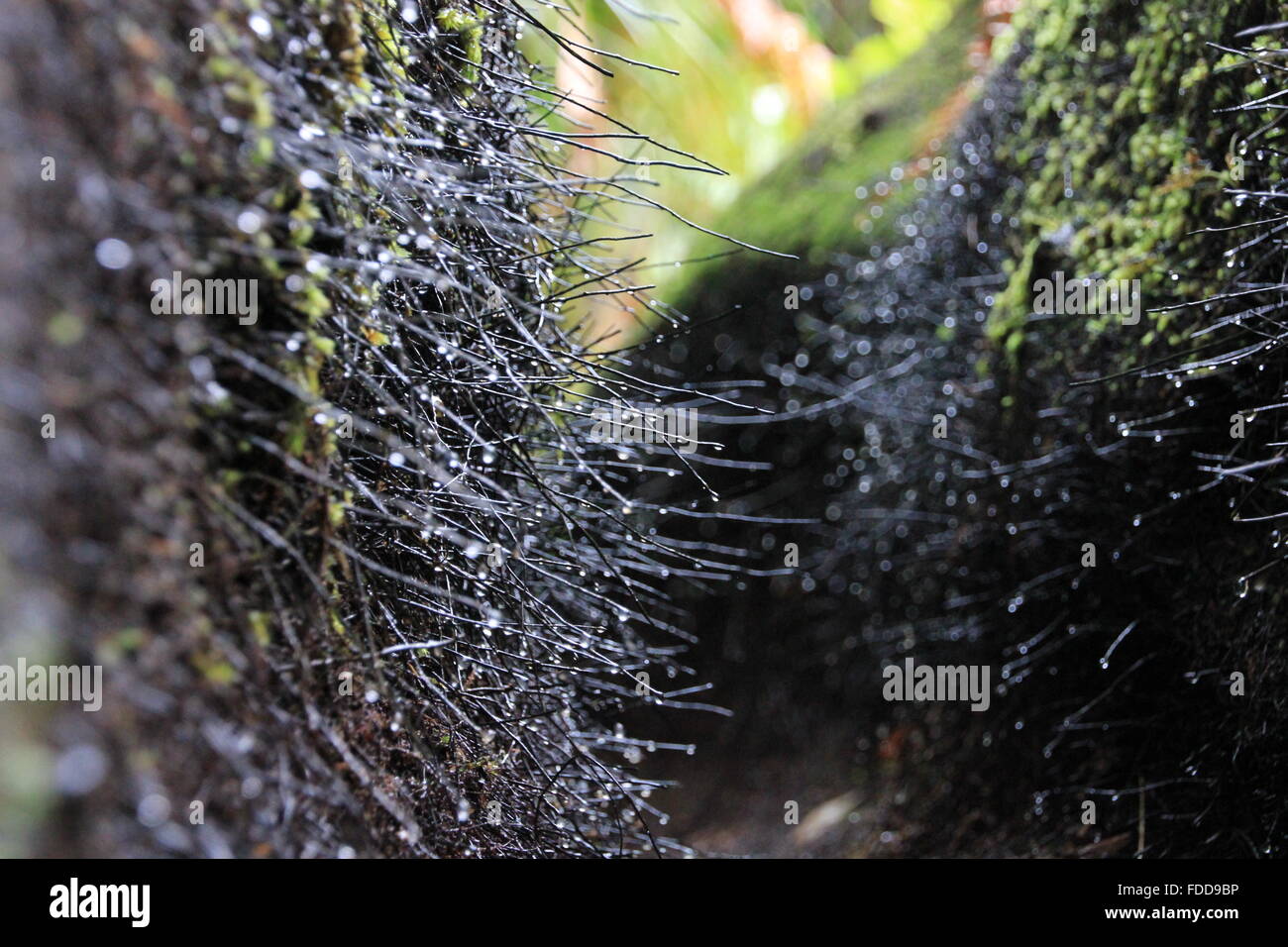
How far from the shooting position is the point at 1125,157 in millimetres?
2418

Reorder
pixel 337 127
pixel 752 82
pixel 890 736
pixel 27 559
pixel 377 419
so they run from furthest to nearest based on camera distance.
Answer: pixel 752 82 → pixel 890 736 → pixel 377 419 → pixel 337 127 → pixel 27 559

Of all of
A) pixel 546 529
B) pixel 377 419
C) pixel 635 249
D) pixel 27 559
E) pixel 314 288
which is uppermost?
pixel 635 249

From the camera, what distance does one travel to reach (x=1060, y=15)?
2.73 metres

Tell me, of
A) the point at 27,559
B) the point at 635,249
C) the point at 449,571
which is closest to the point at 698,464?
the point at 449,571

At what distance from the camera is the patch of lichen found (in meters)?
2.10

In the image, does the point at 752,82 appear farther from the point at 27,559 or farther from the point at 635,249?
the point at 27,559

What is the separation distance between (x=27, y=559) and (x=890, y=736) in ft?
8.70

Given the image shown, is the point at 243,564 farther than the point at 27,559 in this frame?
Yes

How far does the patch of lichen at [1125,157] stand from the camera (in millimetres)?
2096

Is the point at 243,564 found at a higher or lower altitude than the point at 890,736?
higher

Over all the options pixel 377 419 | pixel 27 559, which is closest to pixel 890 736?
pixel 377 419

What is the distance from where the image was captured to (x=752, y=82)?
716cm

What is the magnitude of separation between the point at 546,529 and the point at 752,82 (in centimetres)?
608
